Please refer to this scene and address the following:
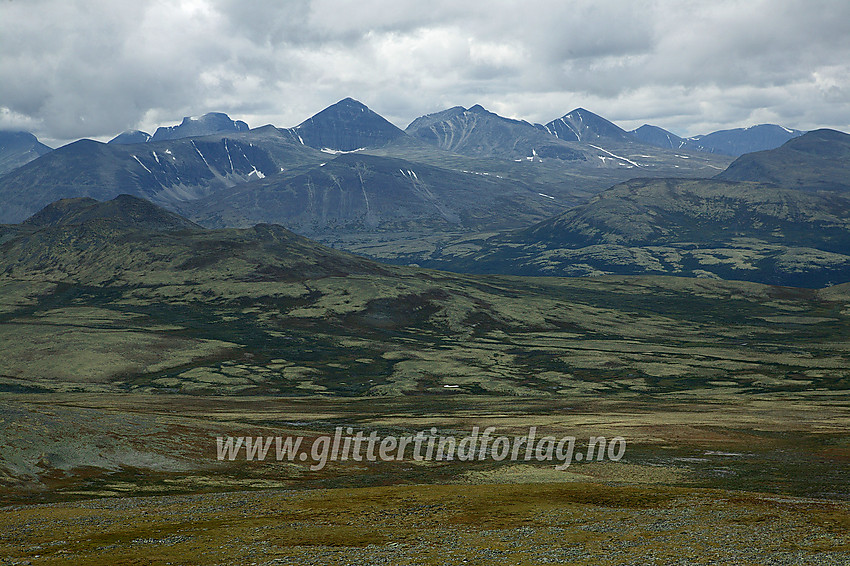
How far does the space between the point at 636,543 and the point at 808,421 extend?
268 ft

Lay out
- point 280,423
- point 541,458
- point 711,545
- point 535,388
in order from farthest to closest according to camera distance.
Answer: point 535,388, point 280,423, point 541,458, point 711,545

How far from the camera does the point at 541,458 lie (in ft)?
295

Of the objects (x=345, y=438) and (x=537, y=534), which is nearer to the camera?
(x=537, y=534)

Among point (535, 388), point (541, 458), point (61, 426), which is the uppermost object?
point (61, 426)

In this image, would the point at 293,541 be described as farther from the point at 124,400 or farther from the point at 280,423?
the point at 124,400

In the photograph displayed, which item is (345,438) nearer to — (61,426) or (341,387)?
(61,426)

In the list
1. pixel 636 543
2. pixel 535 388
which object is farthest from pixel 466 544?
pixel 535 388

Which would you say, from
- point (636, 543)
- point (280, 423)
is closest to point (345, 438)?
point (280, 423)

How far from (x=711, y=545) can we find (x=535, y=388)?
482 feet

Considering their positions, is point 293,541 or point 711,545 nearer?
point 711,545

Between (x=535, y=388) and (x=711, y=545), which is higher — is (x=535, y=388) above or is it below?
below

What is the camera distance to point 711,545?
152 feet

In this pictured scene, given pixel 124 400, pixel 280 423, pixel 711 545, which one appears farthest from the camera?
pixel 124 400

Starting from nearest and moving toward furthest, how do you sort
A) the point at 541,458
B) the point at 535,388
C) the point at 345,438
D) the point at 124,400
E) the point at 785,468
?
the point at 785,468 < the point at 541,458 < the point at 345,438 < the point at 124,400 < the point at 535,388
